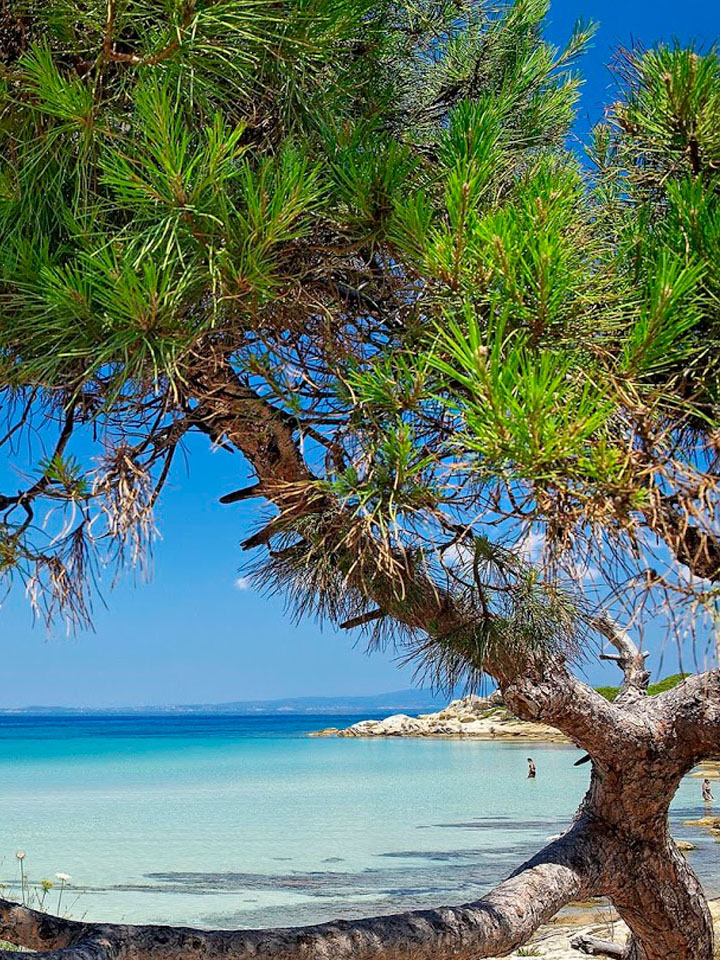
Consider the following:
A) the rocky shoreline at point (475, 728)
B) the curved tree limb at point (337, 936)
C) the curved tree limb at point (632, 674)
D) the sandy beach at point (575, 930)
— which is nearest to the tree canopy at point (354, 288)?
the curved tree limb at point (337, 936)

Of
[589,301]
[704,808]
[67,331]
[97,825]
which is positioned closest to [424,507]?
[589,301]

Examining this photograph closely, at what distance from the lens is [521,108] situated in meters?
2.19

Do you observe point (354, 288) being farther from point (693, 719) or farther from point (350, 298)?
point (693, 719)

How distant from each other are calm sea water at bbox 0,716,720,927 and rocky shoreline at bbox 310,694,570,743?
9.74ft

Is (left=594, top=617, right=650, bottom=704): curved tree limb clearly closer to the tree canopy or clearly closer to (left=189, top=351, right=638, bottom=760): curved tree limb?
(left=189, top=351, right=638, bottom=760): curved tree limb

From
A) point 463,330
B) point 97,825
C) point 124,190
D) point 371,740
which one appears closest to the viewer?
point 124,190

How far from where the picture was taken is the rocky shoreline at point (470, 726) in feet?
92.8

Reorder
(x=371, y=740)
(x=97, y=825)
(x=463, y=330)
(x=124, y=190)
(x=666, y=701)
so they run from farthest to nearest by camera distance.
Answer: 1. (x=371, y=740)
2. (x=97, y=825)
3. (x=666, y=701)
4. (x=463, y=330)
5. (x=124, y=190)

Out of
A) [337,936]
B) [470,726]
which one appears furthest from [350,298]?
[470,726]

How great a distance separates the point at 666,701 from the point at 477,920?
0.98 meters

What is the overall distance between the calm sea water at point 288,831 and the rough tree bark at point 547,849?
5224mm

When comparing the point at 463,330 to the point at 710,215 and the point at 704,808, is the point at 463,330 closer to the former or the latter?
the point at 710,215

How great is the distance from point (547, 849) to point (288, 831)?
10411 millimetres

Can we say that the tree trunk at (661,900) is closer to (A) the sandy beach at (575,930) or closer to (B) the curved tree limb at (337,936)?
(B) the curved tree limb at (337,936)
